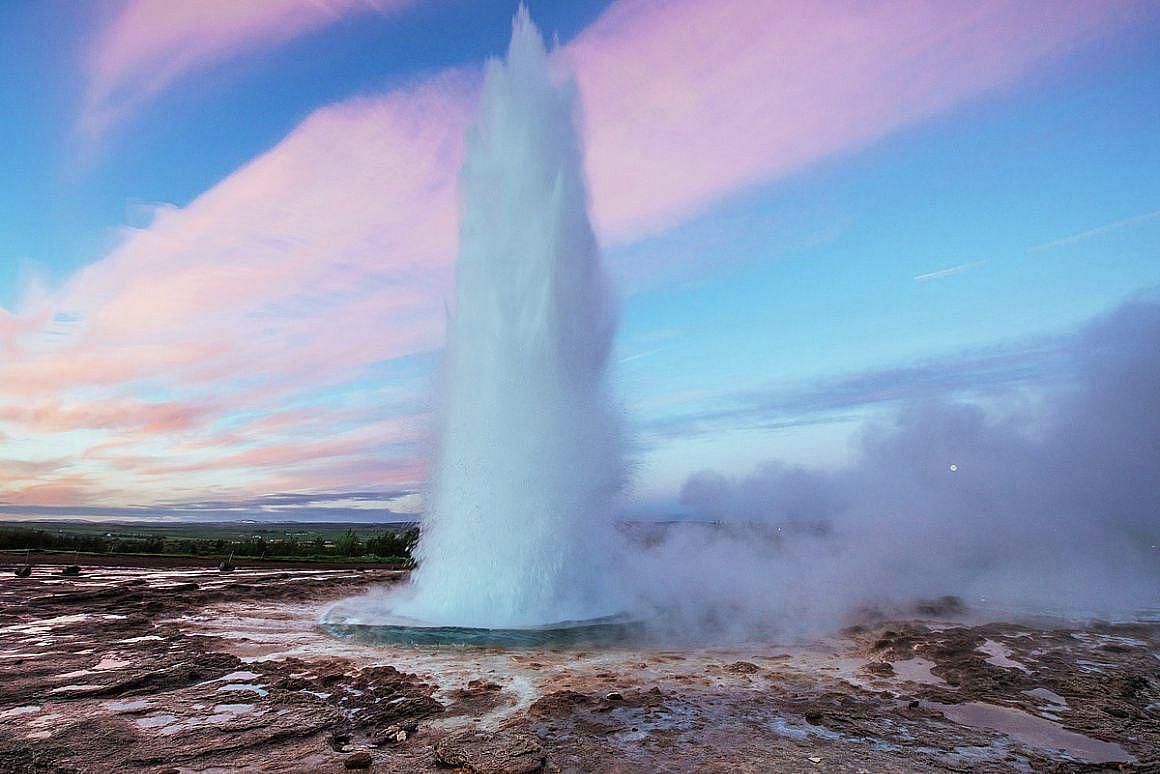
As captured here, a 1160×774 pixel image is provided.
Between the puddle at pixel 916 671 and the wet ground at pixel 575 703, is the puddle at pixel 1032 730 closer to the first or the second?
the wet ground at pixel 575 703

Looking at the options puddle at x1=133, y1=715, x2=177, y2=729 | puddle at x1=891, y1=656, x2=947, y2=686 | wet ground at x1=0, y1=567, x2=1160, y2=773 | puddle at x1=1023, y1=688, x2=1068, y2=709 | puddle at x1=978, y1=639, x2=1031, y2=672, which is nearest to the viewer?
wet ground at x1=0, y1=567, x2=1160, y2=773

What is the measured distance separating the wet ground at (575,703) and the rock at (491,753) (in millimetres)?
25

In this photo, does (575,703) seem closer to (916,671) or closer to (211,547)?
(916,671)

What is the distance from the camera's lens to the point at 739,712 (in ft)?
22.5

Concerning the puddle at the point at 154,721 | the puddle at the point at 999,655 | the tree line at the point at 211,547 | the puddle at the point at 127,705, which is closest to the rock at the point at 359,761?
the puddle at the point at 154,721

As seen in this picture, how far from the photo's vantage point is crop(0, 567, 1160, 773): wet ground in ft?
18.0

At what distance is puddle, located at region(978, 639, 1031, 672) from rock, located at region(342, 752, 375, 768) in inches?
359

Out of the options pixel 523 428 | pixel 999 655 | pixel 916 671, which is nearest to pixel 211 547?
pixel 523 428

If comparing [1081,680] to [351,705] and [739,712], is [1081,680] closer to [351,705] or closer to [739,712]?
[739,712]

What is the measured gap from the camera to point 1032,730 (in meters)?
6.42

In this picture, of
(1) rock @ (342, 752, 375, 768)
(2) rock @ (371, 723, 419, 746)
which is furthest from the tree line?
(1) rock @ (342, 752, 375, 768)

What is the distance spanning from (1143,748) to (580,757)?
222 inches

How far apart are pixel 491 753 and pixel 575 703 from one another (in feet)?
5.74

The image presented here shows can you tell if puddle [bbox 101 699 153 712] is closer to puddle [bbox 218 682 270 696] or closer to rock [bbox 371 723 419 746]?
puddle [bbox 218 682 270 696]
